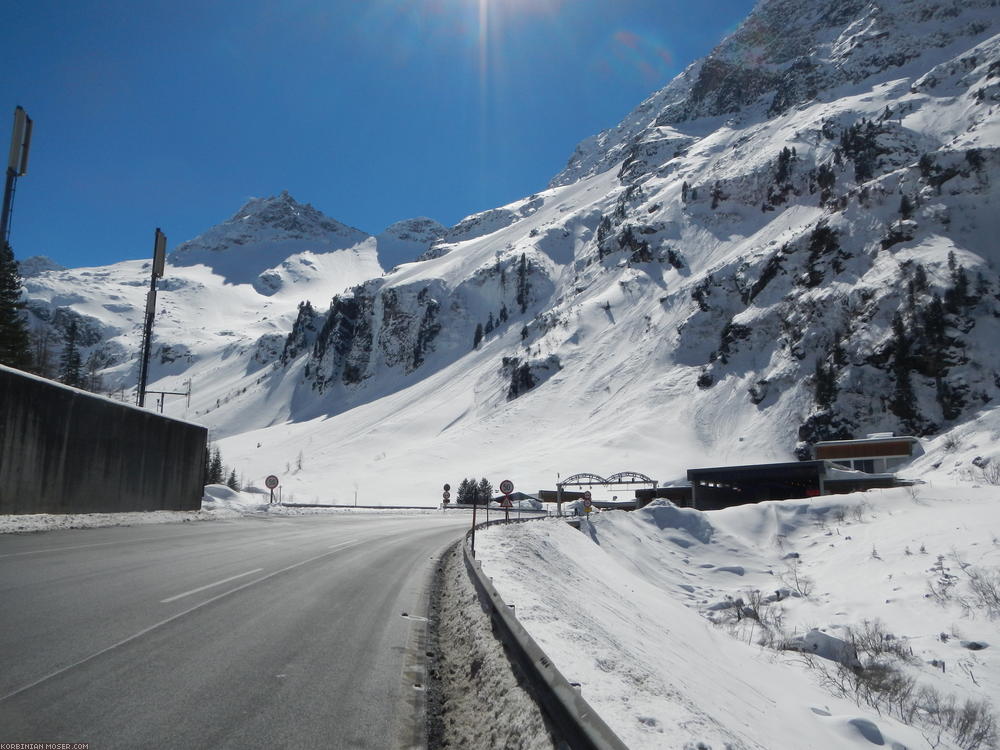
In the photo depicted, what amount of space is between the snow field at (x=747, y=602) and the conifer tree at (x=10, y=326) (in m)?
39.1

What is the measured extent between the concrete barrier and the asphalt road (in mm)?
6087

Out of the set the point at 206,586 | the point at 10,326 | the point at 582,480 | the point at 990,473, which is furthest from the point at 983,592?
the point at 582,480

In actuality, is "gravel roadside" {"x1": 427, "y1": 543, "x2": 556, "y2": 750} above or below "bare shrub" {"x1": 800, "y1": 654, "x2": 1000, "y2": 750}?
above

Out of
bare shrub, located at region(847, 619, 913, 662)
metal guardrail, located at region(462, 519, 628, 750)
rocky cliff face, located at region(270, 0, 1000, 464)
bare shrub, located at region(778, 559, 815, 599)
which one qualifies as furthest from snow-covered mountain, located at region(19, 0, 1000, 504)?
metal guardrail, located at region(462, 519, 628, 750)

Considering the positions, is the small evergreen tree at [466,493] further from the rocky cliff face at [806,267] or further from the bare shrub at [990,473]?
the bare shrub at [990,473]

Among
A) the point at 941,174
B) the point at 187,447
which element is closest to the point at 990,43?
the point at 941,174

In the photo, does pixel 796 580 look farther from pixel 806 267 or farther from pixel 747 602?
pixel 806 267

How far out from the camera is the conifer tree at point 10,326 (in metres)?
42.4

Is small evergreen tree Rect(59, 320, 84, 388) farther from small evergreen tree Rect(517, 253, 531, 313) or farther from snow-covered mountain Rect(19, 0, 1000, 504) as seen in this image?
small evergreen tree Rect(517, 253, 531, 313)

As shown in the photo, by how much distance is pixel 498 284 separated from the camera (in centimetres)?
18500

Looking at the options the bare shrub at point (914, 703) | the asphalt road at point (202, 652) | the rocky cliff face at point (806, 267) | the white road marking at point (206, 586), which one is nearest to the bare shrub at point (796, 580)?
the bare shrub at point (914, 703)

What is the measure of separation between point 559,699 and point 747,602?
647 inches

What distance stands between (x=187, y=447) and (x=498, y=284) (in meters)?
161

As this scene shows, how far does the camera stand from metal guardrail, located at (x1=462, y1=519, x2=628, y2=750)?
334 centimetres
